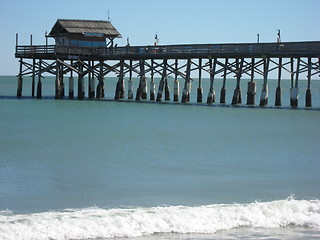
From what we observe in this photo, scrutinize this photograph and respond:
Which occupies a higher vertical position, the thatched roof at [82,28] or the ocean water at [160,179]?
the thatched roof at [82,28]

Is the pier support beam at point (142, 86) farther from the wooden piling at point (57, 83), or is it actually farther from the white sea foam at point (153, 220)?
the white sea foam at point (153, 220)

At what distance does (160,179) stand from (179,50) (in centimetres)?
2411

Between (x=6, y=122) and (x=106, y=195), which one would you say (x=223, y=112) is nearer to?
(x=6, y=122)

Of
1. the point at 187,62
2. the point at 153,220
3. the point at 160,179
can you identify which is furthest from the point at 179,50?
the point at 153,220

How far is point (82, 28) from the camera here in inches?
1751

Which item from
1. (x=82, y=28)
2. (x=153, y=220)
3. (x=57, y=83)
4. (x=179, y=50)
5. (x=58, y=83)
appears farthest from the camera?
(x=82, y=28)

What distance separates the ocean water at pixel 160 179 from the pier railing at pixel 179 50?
16.0 ft

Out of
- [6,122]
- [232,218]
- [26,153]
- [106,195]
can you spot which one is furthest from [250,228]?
[6,122]

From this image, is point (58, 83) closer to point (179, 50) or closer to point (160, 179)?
point (179, 50)

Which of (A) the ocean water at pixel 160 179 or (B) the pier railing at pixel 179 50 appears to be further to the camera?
(B) the pier railing at pixel 179 50

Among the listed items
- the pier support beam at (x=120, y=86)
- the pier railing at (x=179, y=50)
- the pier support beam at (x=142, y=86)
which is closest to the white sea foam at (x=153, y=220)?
the pier railing at (x=179, y=50)

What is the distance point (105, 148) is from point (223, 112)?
14.8m

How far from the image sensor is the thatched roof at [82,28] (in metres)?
44.2

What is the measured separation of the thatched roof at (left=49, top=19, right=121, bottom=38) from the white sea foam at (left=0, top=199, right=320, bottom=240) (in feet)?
106
